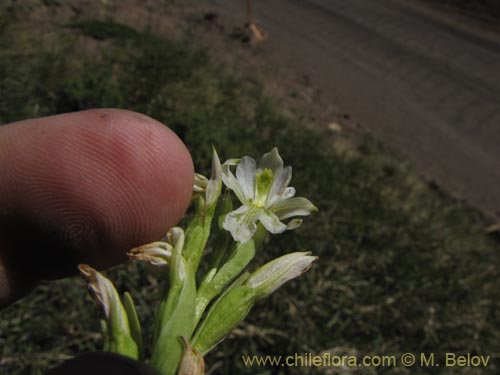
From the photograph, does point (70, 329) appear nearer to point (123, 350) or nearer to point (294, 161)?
point (123, 350)

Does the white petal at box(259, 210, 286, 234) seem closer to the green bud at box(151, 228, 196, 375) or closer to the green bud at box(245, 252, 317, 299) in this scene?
the green bud at box(245, 252, 317, 299)

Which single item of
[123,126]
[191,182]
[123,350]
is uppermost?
[123,126]

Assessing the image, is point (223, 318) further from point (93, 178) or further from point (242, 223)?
point (93, 178)

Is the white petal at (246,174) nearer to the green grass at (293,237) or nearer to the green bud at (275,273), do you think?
the green bud at (275,273)

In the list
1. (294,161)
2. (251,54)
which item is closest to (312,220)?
(294,161)

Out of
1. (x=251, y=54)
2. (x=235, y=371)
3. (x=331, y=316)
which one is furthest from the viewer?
(x=251, y=54)

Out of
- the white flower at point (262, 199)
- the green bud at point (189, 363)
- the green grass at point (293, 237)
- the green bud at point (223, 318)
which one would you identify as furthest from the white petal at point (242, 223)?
the green grass at point (293, 237)
